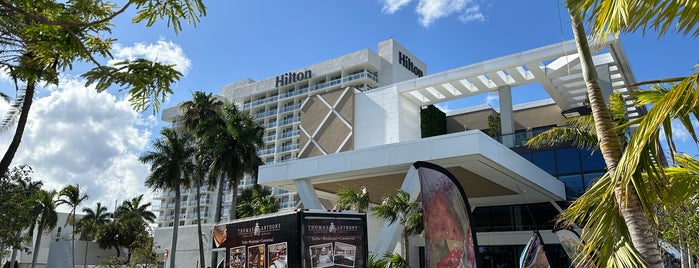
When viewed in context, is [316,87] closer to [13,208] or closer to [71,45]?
[13,208]

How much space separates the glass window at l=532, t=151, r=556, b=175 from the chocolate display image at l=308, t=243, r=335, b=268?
796 inches

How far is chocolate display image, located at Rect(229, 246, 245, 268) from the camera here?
12523 millimetres

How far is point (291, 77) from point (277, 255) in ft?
233

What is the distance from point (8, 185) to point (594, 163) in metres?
29.8

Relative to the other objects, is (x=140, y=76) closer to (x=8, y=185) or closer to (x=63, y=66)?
(x=63, y=66)

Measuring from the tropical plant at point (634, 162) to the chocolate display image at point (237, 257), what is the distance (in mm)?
9246

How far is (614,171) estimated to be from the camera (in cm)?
445

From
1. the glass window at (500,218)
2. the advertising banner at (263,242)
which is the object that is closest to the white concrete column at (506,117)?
the glass window at (500,218)

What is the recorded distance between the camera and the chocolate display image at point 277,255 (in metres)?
11.2

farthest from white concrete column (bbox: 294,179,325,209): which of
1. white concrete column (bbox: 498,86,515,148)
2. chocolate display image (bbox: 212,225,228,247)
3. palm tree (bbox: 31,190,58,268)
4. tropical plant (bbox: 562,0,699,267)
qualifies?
palm tree (bbox: 31,190,58,268)

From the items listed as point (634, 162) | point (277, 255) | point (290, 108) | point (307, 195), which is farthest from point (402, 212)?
point (290, 108)

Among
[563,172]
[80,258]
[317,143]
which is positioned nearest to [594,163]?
[563,172]

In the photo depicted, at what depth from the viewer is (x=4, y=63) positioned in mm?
6059

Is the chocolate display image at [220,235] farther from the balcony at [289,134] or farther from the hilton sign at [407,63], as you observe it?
the balcony at [289,134]
